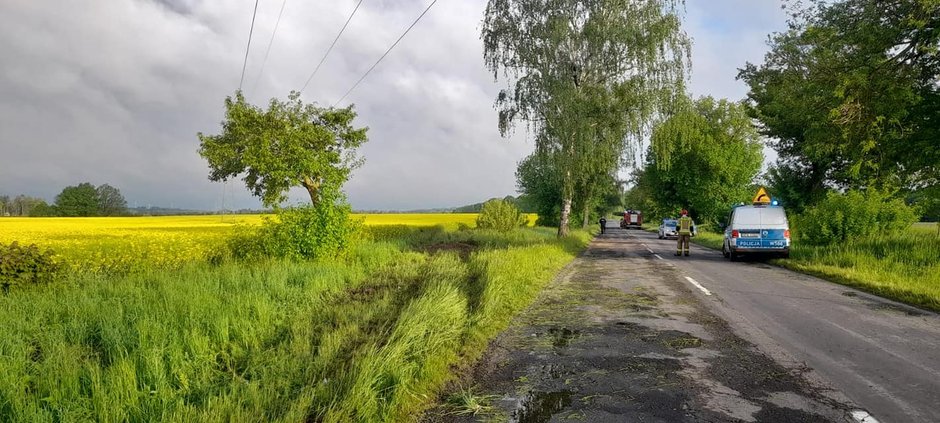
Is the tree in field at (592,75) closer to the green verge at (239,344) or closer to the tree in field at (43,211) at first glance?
the green verge at (239,344)

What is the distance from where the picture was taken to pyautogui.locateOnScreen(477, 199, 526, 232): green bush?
24641mm

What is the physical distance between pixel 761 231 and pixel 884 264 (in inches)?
159

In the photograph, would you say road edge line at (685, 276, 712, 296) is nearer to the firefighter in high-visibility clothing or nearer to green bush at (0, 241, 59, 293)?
the firefighter in high-visibility clothing

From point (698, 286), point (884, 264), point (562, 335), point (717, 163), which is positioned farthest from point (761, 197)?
point (717, 163)

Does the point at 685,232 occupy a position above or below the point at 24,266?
above

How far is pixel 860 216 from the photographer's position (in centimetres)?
1490

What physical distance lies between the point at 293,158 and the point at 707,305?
22.5 meters

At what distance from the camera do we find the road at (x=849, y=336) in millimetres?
3787

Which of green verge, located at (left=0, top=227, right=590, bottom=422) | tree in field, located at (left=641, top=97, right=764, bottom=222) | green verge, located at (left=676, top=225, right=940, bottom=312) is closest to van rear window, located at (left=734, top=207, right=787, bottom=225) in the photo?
green verge, located at (left=676, top=225, right=940, bottom=312)

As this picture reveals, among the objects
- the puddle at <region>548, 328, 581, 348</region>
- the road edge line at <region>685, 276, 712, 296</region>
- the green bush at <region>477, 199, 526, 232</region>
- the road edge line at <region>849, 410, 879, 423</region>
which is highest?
the green bush at <region>477, 199, 526, 232</region>

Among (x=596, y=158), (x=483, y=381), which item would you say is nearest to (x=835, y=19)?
(x=596, y=158)

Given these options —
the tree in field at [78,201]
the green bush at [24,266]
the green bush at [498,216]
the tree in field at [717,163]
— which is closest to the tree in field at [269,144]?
the green bush at [498,216]

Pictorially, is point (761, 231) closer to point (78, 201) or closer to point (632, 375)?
point (632, 375)

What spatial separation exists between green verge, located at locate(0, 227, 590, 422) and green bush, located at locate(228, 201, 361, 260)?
1503 mm
